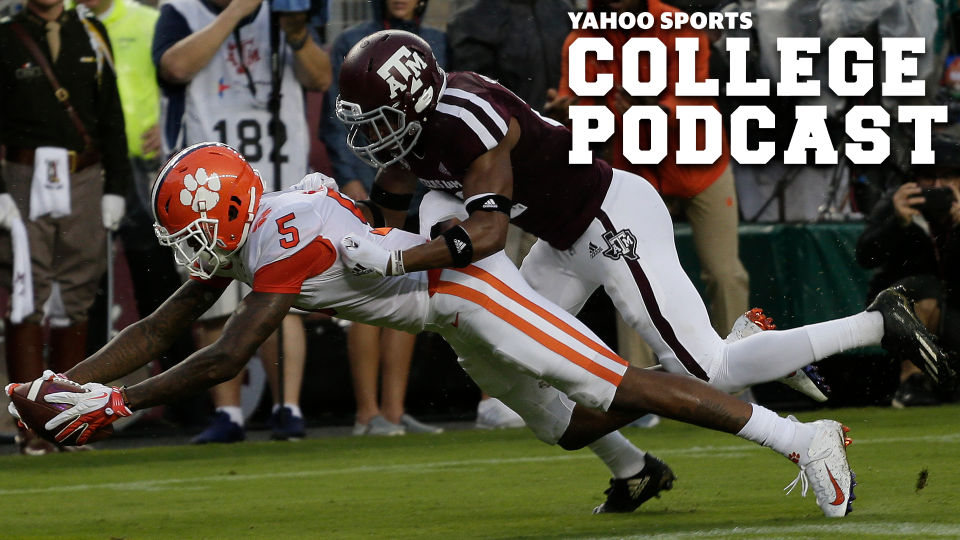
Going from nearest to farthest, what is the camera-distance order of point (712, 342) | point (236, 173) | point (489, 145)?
1. point (236, 173)
2. point (489, 145)
3. point (712, 342)

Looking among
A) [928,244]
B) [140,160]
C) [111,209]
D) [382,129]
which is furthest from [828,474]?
[140,160]

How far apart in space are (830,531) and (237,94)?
3.85m

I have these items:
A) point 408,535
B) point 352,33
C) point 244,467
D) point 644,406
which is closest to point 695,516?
point 644,406

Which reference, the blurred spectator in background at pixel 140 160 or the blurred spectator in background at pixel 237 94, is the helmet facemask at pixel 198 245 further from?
the blurred spectator in background at pixel 140 160

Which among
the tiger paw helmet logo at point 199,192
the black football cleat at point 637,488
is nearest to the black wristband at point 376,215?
the tiger paw helmet logo at point 199,192

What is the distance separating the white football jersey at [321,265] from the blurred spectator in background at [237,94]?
264 cm

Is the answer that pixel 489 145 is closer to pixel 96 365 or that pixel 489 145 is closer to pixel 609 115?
pixel 96 365

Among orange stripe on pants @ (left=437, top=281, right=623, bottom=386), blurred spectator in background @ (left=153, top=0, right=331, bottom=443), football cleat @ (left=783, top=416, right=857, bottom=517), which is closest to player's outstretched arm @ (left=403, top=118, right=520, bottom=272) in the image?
orange stripe on pants @ (left=437, top=281, right=623, bottom=386)

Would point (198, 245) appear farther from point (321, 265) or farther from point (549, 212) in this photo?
point (549, 212)

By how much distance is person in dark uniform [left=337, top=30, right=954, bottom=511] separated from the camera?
3844mm

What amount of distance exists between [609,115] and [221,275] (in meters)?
3.05

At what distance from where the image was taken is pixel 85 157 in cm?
620

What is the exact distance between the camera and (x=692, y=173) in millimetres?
6316

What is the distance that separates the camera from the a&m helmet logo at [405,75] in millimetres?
3875
